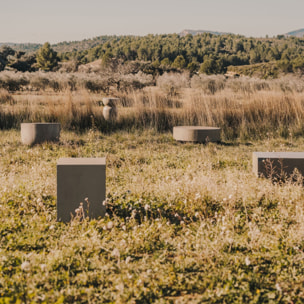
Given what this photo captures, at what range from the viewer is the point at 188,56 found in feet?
226

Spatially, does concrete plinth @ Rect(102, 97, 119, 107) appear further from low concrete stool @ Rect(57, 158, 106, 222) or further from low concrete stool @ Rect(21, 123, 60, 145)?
low concrete stool @ Rect(57, 158, 106, 222)

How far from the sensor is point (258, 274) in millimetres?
2633

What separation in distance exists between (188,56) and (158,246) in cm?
6839

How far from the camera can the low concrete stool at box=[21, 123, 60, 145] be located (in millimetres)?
7895

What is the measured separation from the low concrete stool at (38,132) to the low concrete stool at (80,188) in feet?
14.9

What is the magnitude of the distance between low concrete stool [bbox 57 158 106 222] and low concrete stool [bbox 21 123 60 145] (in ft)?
14.9

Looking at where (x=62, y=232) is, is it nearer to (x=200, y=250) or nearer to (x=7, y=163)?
(x=200, y=250)

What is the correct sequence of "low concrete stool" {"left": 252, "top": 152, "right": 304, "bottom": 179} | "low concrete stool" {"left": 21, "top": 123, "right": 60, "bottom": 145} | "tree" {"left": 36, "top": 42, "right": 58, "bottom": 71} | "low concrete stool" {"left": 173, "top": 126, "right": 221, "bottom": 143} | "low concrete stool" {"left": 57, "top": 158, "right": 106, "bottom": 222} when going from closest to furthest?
"low concrete stool" {"left": 57, "top": 158, "right": 106, "bottom": 222} → "low concrete stool" {"left": 252, "top": 152, "right": 304, "bottom": 179} → "low concrete stool" {"left": 21, "top": 123, "right": 60, "bottom": 145} → "low concrete stool" {"left": 173, "top": 126, "right": 221, "bottom": 143} → "tree" {"left": 36, "top": 42, "right": 58, "bottom": 71}

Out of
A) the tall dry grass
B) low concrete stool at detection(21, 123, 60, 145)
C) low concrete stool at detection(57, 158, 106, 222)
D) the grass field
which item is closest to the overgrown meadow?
the grass field

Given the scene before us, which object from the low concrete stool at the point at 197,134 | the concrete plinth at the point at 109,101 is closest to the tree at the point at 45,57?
the concrete plinth at the point at 109,101

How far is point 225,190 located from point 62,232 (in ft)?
5.90

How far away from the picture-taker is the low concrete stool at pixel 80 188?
141 inches

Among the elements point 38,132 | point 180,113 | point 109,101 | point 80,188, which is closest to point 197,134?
point 180,113

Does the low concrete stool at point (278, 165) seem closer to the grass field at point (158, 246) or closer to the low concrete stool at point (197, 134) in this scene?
the grass field at point (158, 246)
